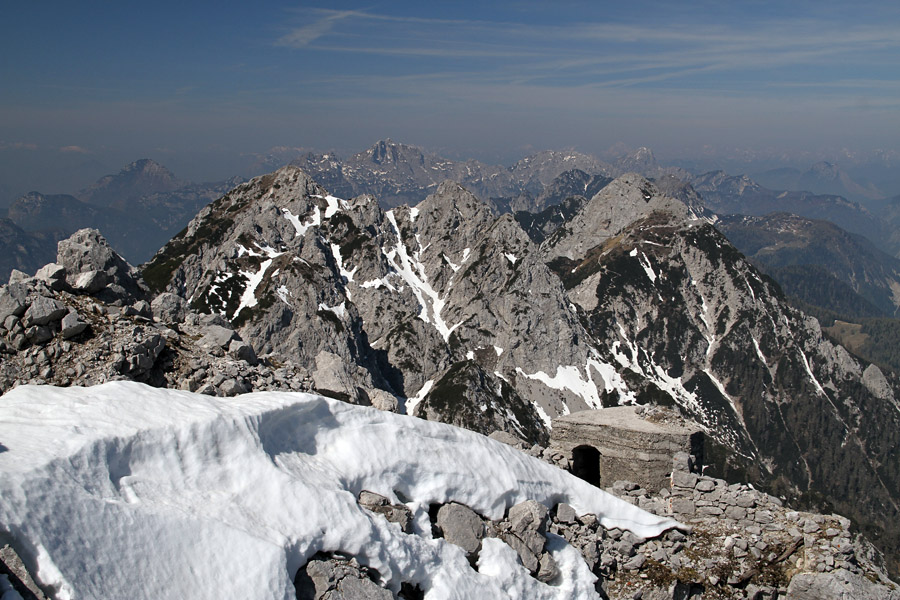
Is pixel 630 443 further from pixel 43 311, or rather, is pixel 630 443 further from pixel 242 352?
pixel 43 311

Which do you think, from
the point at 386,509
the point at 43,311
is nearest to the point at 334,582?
the point at 386,509

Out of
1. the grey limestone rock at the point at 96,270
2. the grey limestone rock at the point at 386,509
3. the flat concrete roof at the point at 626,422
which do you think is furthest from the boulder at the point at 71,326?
the flat concrete roof at the point at 626,422

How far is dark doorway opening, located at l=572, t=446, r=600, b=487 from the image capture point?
72.7 ft

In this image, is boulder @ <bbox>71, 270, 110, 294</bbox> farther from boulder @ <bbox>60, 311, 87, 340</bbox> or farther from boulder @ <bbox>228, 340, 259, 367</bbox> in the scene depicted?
boulder @ <bbox>228, 340, 259, 367</bbox>

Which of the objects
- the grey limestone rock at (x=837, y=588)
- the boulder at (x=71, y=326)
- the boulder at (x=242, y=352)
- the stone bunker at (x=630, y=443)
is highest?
the boulder at (x=71, y=326)

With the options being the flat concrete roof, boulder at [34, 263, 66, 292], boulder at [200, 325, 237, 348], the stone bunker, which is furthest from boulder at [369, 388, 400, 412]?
boulder at [34, 263, 66, 292]

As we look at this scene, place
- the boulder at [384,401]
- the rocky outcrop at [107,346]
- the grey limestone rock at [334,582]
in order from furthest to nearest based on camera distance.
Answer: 1. the boulder at [384,401]
2. the rocky outcrop at [107,346]
3. the grey limestone rock at [334,582]

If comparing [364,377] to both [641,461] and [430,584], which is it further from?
[430,584]

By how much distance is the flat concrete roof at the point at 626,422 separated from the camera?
2067 cm

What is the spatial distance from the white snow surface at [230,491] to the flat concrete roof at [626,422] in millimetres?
8775

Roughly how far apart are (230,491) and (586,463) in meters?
17.0

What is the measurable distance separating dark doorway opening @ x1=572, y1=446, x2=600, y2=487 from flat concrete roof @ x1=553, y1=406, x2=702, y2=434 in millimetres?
1270

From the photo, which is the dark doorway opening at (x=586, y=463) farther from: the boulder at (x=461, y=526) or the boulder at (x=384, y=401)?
the boulder at (x=461, y=526)

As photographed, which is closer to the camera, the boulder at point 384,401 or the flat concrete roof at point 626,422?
the boulder at point 384,401
